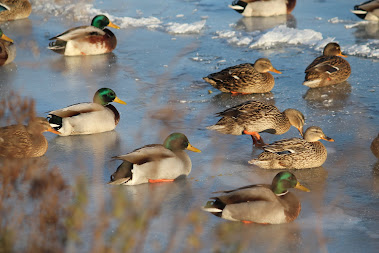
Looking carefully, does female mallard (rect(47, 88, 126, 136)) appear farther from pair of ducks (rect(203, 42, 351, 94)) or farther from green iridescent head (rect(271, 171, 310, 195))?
green iridescent head (rect(271, 171, 310, 195))

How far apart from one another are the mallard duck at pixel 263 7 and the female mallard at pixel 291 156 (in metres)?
7.08

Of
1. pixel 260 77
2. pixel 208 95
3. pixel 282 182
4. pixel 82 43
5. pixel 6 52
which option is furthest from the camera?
pixel 82 43

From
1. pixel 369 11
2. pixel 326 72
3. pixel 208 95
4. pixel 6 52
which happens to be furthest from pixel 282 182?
pixel 369 11

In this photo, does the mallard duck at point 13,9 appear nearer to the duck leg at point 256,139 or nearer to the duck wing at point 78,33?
the duck wing at point 78,33

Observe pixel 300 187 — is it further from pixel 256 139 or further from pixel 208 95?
pixel 208 95

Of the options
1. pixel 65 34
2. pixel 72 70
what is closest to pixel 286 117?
pixel 72 70

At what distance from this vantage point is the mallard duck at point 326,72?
8.55 m

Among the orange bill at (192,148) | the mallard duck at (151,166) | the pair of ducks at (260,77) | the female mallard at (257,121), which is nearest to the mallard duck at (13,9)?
the pair of ducks at (260,77)

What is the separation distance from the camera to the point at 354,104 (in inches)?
309

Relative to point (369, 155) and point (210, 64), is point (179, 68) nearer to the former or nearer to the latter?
point (210, 64)

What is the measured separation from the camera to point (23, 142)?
255 inches

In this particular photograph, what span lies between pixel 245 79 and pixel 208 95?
0.51 metres

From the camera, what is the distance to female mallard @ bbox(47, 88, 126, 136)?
7085mm

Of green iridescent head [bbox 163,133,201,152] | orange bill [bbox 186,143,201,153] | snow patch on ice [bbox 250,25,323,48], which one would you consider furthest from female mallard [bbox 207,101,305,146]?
snow patch on ice [bbox 250,25,323,48]
